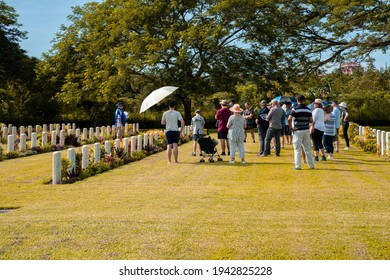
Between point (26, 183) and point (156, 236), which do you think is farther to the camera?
point (26, 183)

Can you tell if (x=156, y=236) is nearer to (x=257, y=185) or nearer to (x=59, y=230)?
(x=59, y=230)

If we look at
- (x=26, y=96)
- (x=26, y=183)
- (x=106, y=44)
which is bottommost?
(x=26, y=183)

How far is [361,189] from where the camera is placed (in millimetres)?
10789

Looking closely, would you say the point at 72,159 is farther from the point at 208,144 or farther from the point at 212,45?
the point at 212,45

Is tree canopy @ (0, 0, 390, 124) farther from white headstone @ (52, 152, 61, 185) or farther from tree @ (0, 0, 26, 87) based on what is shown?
white headstone @ (52, 152, 61, 185)

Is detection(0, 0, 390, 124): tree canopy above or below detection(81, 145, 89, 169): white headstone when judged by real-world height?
above

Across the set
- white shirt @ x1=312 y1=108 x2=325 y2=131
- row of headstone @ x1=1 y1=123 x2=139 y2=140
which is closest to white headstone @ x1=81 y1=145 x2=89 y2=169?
white shirt @ x1=312 y1=108 x2=325 y2=131

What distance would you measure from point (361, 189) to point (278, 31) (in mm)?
32614

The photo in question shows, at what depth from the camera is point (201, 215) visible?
8.06 meters

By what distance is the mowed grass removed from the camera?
6125mm

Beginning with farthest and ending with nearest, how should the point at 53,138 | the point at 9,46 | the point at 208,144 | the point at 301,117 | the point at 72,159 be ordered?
the point at 9,46 → the point at 53,138 → the point at 208,144 → the point at 301,117 → the point at 72,159

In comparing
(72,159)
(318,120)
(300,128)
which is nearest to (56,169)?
(72,159)

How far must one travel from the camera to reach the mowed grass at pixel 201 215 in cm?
612

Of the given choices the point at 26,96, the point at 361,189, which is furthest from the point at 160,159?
the point at 26,96
